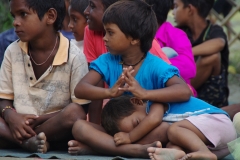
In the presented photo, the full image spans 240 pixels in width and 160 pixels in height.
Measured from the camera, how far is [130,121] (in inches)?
150

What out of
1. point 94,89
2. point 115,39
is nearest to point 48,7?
point 115,39

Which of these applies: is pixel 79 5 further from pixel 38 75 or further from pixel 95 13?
pixel 38 75

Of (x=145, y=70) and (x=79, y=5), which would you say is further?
(x=79, y=5)

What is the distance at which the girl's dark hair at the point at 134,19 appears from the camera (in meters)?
3.90

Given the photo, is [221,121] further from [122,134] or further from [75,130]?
[75,130]

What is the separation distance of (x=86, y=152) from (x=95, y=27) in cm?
94

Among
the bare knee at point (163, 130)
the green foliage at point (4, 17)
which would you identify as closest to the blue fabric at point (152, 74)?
the bare knee at point (163, 130)

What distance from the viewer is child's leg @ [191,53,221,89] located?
563 centimetres

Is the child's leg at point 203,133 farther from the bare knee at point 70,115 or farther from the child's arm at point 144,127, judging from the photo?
the bare knee at point 70,115

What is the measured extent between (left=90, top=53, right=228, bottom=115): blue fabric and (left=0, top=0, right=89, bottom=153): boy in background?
0.23 m

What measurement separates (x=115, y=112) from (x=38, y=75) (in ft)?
2.15

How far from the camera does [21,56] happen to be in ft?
13.9

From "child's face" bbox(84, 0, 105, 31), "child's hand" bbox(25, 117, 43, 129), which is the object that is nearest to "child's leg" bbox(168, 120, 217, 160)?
"child's hand" bbox(25, 117, 43, 129)

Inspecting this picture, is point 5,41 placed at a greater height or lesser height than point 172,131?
greater
